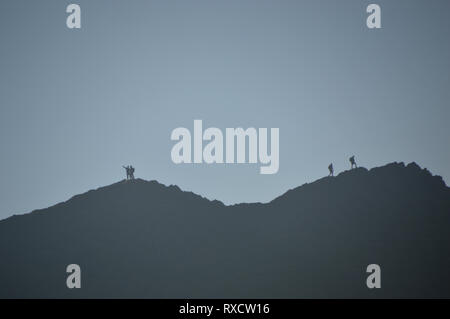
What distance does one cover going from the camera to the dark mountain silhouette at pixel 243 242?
61875 mm

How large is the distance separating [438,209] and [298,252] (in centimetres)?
2810

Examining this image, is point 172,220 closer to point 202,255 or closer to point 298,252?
point 202,255

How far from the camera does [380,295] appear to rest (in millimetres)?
61469

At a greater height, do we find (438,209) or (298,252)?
(438,209)

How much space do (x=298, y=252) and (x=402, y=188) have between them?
24.4m

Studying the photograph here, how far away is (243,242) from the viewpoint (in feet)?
222

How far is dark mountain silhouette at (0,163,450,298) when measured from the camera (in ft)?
203

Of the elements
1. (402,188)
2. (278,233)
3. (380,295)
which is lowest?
(380,295)
